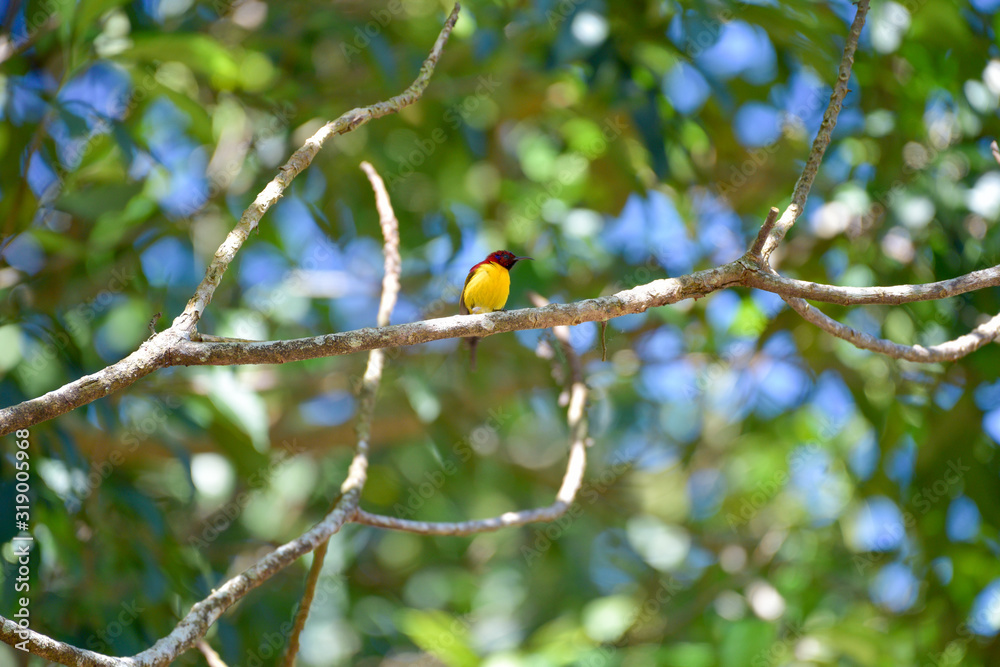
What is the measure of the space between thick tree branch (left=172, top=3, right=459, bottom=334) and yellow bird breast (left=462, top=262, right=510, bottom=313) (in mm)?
1791

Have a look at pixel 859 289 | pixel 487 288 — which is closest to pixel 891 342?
pixel 859 289

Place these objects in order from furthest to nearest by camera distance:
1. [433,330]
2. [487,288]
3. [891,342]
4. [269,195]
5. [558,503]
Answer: [487,288], [558,503], [891,342], [269,195], [433,330]

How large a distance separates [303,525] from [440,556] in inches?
42.6

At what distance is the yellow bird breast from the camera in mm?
4277

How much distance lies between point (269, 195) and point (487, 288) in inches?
87.9

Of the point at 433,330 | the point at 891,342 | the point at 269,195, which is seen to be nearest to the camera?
the point at 433,330

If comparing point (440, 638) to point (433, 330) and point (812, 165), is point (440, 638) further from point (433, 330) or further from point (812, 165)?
point (812, 165)

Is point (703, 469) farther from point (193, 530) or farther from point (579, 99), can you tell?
point (193, 530)

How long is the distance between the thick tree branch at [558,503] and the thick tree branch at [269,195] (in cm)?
101

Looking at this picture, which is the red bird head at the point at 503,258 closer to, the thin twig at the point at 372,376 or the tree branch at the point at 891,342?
the thin twig at the point at 372,376

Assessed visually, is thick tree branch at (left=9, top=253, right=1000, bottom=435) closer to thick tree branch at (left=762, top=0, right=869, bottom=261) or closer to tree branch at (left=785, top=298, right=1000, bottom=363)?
tree branch at (left=785, top=298, right=1000, bottom=363)

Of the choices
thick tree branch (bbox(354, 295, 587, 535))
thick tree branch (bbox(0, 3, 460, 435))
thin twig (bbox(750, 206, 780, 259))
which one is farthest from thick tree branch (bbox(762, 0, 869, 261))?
thick tree branch (bbox(0, 3, 460, 435))

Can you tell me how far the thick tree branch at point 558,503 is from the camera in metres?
2.75

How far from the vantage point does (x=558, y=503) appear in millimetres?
3178
